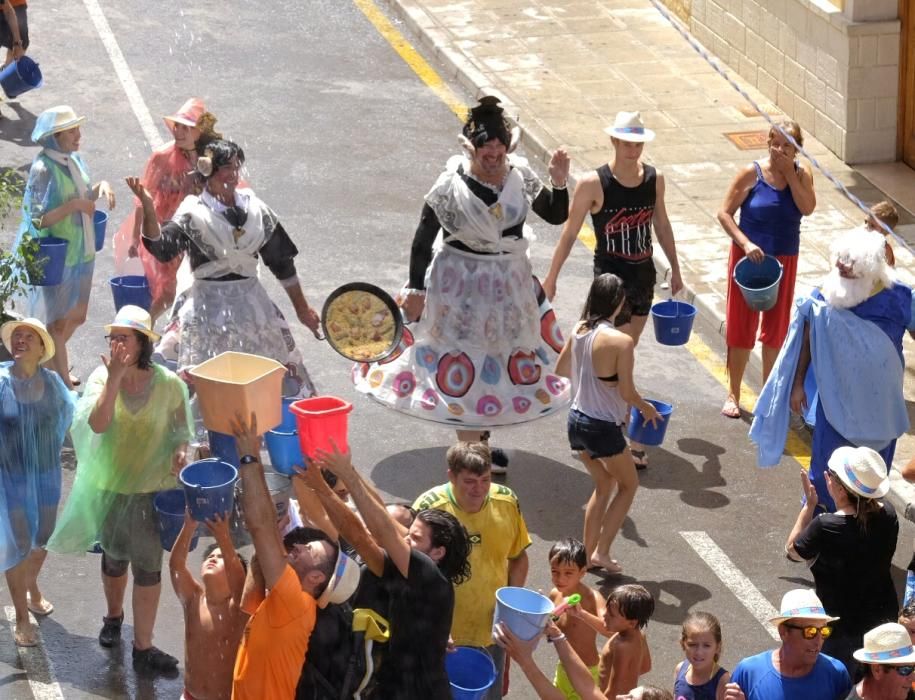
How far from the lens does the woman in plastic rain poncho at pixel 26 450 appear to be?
8.45 meters

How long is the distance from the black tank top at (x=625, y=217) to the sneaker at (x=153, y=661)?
3.98 meters

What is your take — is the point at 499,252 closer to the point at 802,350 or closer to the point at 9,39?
the point at 802,350

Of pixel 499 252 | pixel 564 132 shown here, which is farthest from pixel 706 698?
pixel 564 132

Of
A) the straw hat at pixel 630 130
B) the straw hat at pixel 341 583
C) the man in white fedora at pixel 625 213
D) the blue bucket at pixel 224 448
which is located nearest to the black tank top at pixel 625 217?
the man in white fedora at pixel 625 213

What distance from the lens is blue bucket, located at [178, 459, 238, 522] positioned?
7.10 m

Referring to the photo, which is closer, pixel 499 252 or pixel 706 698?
pixel 706 698

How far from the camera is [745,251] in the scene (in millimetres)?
11336

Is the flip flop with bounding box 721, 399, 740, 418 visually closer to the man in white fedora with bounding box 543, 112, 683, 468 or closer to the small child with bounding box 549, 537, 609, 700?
the man in white fedora with bounding box 543, 112, 683, 468

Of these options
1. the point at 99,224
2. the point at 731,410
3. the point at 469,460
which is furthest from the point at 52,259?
the point at 731,410

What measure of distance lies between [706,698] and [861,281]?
Answer: 3.07 m

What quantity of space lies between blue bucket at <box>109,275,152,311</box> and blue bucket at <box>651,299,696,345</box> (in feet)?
10.9

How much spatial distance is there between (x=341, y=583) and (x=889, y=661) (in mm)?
2190

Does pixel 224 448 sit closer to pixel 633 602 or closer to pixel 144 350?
pixel 144 350

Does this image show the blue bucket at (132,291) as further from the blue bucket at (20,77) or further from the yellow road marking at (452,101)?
the blue bucket at (20,77)
